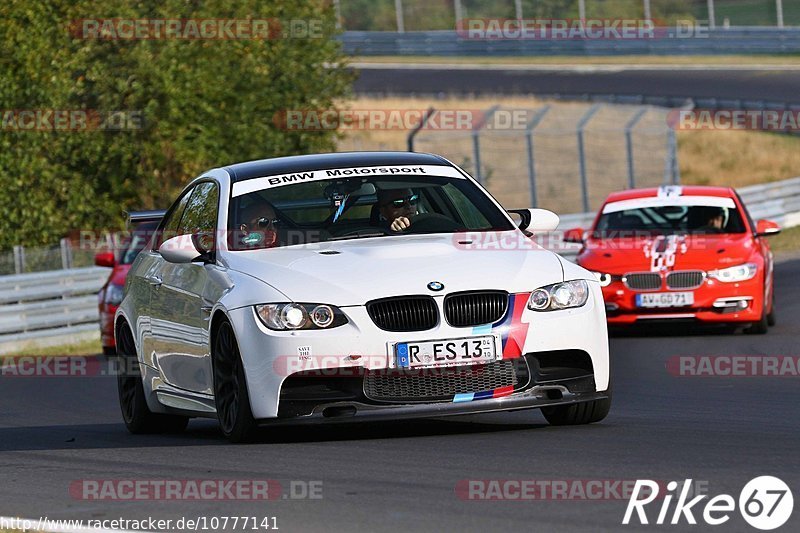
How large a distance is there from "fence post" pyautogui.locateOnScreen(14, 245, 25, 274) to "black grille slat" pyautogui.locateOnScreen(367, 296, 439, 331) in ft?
49.9

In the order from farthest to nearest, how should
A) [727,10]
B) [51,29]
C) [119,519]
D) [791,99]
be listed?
[727,10] → [791,99] → [51,29] → [119,519]

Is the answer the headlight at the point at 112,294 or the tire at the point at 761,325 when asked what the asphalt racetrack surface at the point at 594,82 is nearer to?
the headlight at the point at 112,294

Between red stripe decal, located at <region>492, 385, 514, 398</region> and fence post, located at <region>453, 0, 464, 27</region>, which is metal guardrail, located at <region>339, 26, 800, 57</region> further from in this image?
red stripe decal, located at <region>492, 385, 514, 398</region>

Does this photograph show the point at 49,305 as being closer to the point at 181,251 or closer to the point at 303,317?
the point at 181,251

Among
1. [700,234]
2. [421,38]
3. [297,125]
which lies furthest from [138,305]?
[421,38]

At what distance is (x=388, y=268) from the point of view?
8.55 meters

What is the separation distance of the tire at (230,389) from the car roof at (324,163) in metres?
1.35

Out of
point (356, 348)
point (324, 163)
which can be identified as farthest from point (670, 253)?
point (356, 348)

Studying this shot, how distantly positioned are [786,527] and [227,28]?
78.6 ft

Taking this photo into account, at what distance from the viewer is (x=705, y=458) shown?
752 centimetres

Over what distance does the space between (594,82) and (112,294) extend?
98.5ft

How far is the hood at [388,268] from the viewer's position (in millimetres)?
8359

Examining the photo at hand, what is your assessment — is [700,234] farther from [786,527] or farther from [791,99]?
[791,99]

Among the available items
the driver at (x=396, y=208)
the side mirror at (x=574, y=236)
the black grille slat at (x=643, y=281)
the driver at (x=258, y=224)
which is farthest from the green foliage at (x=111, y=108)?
the driver at (x=396, y=208)
